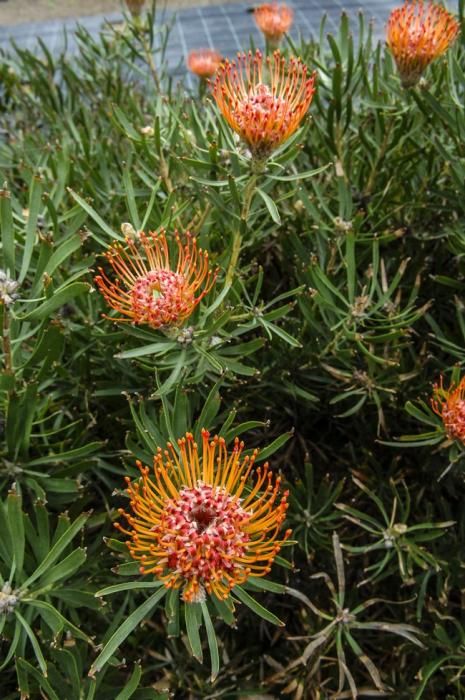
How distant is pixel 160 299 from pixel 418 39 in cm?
45

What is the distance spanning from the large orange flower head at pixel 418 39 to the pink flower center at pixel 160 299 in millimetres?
401

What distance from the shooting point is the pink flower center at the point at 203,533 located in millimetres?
444

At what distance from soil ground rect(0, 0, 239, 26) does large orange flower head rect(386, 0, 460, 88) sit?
10.4 ft

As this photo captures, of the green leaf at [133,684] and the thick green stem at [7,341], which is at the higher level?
the thick green stem at [7,341]

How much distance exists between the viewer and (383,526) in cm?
76

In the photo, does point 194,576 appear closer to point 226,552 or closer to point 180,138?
point 226,552

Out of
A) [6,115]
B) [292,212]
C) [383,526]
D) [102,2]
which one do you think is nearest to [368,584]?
[383,526]

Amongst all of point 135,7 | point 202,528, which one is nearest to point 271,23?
point 135,7

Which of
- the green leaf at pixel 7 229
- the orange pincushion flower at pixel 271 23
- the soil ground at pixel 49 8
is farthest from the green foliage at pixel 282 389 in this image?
the soil ground at pixel 49 8

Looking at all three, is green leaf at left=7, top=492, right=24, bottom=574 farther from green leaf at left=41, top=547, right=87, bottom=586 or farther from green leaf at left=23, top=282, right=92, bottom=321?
green leaf at left=23, top=282, right=92, bottom=321

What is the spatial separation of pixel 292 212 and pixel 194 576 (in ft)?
1.73

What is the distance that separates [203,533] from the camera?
0.46 metres

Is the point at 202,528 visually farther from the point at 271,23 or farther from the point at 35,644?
the point at 271,23

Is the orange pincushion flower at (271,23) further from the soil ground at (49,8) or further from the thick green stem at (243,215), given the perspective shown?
the soil ground at (49,8)
